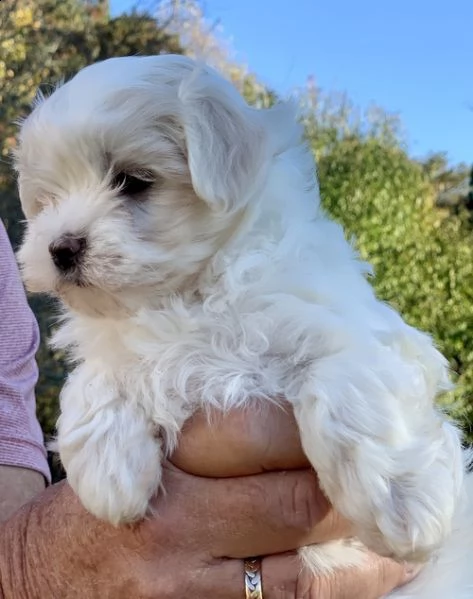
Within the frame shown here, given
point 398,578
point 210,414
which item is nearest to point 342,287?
point 210,414

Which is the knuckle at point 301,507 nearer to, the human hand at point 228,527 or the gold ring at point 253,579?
the human hand at point 228,527

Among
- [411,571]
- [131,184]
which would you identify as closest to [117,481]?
[131,184]

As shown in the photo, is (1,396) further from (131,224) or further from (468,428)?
(468,428)

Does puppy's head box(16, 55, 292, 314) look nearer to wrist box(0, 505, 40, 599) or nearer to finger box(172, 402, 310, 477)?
finger box(172, 402, 310, 477)

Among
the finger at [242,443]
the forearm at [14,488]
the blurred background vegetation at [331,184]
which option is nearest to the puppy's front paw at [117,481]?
the finger at [242,443]

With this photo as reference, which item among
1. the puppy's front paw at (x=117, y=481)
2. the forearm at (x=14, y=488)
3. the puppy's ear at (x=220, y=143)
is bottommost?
the forearm at (x=14, y=488)
